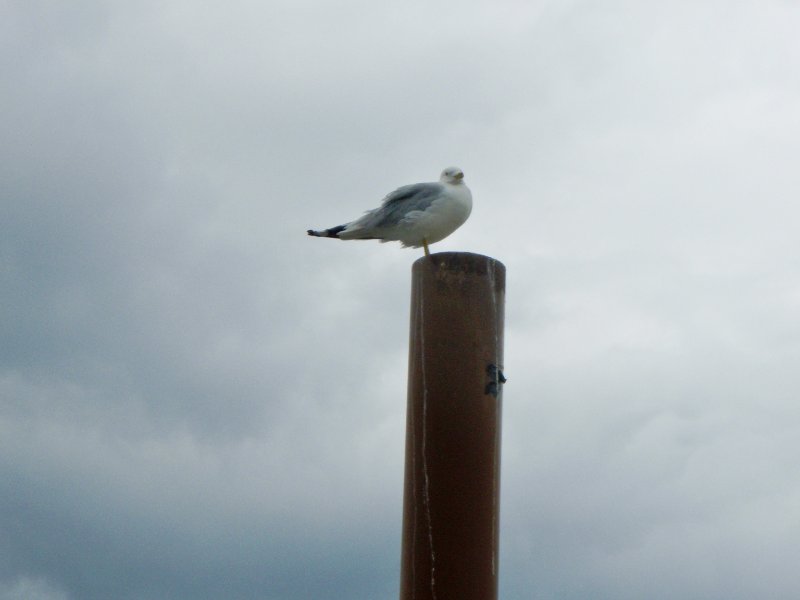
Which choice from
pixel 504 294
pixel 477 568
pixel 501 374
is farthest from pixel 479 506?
pixel 504 294

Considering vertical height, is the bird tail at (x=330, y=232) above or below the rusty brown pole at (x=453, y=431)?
above

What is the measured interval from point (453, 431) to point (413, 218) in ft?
11.1

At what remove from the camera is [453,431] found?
6.32 m

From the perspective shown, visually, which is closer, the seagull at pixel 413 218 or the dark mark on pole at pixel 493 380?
the dark mark on pole at pixel 493 380

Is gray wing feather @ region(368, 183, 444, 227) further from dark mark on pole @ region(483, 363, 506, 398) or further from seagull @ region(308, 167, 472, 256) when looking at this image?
dark mark on pole @ region(483, 363, 506, 398)

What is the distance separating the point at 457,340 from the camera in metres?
6.48

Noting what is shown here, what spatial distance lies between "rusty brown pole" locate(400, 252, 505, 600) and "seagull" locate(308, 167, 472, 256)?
8.64 feet

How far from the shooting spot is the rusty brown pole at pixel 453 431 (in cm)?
616

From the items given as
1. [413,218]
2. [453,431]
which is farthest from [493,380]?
[413,218]

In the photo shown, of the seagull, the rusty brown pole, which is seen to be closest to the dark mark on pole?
the rusty brown pole

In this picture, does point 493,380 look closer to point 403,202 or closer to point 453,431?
point 453,431

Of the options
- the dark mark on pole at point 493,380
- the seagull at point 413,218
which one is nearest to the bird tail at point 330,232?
the seagull at point 413,218

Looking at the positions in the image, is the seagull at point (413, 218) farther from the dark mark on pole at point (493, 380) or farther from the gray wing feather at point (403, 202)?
the dark mark on pole at point (493, 380)

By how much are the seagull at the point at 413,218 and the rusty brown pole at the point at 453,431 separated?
2.63 meters
